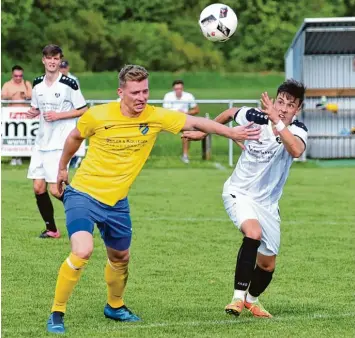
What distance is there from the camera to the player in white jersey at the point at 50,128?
43.4 ft

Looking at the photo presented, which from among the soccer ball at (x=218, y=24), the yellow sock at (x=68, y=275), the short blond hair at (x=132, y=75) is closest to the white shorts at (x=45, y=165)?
the soccer ball at (x=218, y=24)

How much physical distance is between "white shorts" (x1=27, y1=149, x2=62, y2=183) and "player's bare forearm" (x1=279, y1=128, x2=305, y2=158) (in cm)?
526

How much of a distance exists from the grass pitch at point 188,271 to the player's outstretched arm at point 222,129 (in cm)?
133

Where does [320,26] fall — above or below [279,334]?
above

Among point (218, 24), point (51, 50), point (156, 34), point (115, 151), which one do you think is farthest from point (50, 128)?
point (156, 34)

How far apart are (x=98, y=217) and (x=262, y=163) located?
134 cm

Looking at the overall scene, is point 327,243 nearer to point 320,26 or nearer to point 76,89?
point 76,89

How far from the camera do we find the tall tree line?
217 feet

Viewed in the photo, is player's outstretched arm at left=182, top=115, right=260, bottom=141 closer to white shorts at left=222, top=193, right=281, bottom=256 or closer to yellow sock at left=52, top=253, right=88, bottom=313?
white shorts at left=222, top=193, right=281, bottom=256

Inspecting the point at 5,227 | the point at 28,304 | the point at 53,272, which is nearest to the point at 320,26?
the point at 5,227

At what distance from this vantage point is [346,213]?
16.0 metres

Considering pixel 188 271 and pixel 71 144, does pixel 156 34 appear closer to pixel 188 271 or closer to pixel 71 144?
pixel 188 271

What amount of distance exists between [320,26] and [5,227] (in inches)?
539

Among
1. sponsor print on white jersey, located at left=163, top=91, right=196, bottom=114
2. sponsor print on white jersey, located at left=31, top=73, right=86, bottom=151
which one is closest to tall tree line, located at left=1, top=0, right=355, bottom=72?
sponsor print on white jersey, located at left=163, top=91, right=196, bottom=114
